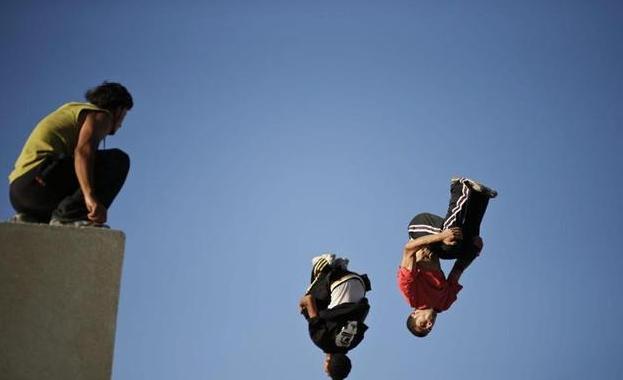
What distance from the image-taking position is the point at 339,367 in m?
9.03

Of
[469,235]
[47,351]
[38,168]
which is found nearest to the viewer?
[47,351]

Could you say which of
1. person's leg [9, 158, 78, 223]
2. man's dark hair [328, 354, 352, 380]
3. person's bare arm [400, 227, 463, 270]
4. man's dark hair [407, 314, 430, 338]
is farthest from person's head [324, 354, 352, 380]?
person's leg [9, 158, 78, 223]

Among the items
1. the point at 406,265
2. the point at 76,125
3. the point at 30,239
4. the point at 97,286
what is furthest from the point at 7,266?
the point at 406,265

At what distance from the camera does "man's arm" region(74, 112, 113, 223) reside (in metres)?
5.12

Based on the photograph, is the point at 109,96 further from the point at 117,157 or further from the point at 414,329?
the point at 414,329

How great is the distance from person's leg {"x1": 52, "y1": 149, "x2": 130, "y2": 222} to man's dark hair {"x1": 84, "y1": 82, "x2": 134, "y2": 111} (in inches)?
12.8

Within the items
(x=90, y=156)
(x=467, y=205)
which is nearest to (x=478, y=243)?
(x=467, y=205)

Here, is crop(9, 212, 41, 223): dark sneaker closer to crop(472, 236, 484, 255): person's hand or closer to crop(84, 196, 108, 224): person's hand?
crop(84, 196, 108, 224): person's hand

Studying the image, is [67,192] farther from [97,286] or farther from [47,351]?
[47,351]

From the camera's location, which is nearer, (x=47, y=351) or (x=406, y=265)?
(x=47, y=351)

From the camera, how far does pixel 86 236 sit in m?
4.99

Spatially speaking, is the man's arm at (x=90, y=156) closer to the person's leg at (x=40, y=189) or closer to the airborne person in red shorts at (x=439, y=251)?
the person's leg at (x=40, y=189)

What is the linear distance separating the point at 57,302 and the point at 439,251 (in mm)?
5617

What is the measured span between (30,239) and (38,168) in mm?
596
